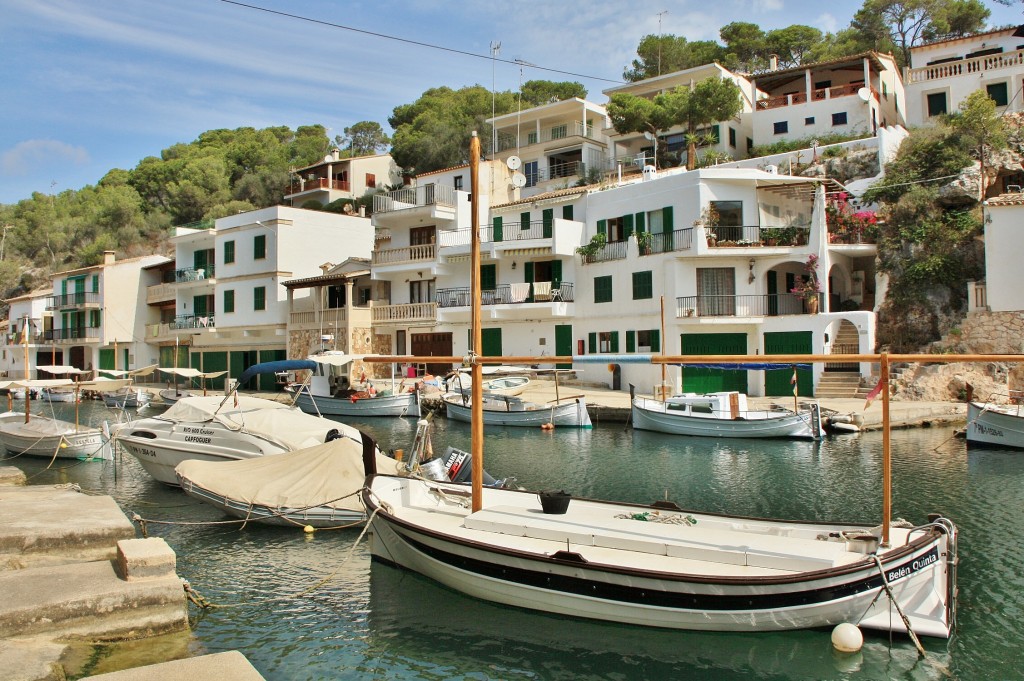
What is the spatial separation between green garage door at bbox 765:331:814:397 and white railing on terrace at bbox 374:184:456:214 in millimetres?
19998

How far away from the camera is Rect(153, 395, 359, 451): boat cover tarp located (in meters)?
19.0

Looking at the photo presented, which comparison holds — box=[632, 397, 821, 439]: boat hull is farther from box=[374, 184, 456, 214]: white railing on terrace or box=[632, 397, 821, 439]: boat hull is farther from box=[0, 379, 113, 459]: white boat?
box=[374, 184, 456, 214]: white railing on terrace

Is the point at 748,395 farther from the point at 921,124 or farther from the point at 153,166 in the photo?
the point at 153,166

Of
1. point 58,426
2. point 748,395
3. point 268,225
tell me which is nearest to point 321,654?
point 58,426

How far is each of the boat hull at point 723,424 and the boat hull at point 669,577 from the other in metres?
15.8

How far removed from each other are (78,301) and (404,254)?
29144 millimetres

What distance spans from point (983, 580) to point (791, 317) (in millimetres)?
21787

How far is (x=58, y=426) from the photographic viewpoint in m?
25.9

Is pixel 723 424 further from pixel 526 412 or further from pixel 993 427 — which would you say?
pixel 993 427

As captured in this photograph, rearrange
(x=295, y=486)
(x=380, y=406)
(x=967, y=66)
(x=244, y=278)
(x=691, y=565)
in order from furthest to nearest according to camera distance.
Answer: (x=244, y=278), (x=967, y=66), (x=380, y=406), (x=295, y=486), (x=691, y=565)

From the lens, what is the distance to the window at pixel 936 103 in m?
42.4

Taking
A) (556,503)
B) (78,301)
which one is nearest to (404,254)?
(78,301)

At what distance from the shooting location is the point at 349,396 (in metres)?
35.7

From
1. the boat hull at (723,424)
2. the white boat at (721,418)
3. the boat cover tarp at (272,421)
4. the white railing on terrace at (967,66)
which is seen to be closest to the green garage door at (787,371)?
the white boat at (721,418)
